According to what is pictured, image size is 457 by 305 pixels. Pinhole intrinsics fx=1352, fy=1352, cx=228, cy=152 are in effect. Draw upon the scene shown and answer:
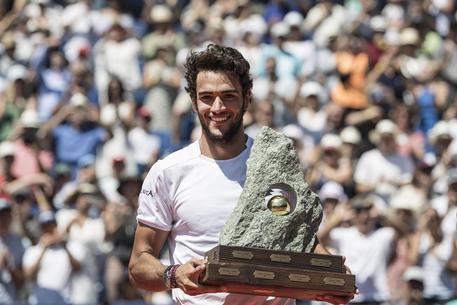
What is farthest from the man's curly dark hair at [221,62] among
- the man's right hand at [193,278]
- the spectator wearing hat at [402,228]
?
the spectator wearing hat at [402,228]

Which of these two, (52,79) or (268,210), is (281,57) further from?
(268,210)

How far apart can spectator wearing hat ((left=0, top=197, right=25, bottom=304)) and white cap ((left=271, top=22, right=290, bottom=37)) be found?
6406mm

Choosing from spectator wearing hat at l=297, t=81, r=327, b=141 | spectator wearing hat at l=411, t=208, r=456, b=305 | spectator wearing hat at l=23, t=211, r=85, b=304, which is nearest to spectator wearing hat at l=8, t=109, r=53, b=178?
spectator wearing hat at l=23, t=211, r=85, b=304

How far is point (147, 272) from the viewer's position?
6133 mm

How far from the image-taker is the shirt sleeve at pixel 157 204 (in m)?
6.21

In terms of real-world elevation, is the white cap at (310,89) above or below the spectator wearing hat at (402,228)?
above

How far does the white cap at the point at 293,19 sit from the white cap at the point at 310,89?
1.73 m

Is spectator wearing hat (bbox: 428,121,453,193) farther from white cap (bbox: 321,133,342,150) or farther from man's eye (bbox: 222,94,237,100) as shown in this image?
man's eye (bbox: 222,94,237,100)

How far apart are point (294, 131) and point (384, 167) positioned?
1172 millimetres

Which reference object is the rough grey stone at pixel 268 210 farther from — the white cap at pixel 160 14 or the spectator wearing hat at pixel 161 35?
the white cap at pixel 160 14

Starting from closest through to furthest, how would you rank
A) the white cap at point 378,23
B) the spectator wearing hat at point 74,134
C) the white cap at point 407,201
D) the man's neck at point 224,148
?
the man's neck at point 224,148, the white cap at point 407,201, the spectator wearing hat at point 74,134, the white cap at point 378,23

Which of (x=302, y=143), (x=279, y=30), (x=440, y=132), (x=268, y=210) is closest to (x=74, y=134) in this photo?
(x=302, y=143)

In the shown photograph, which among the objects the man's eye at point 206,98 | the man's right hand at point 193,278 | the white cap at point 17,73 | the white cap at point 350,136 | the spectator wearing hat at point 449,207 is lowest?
the man's right hand at point 193,278

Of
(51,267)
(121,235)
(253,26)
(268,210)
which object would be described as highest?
(253,26)
